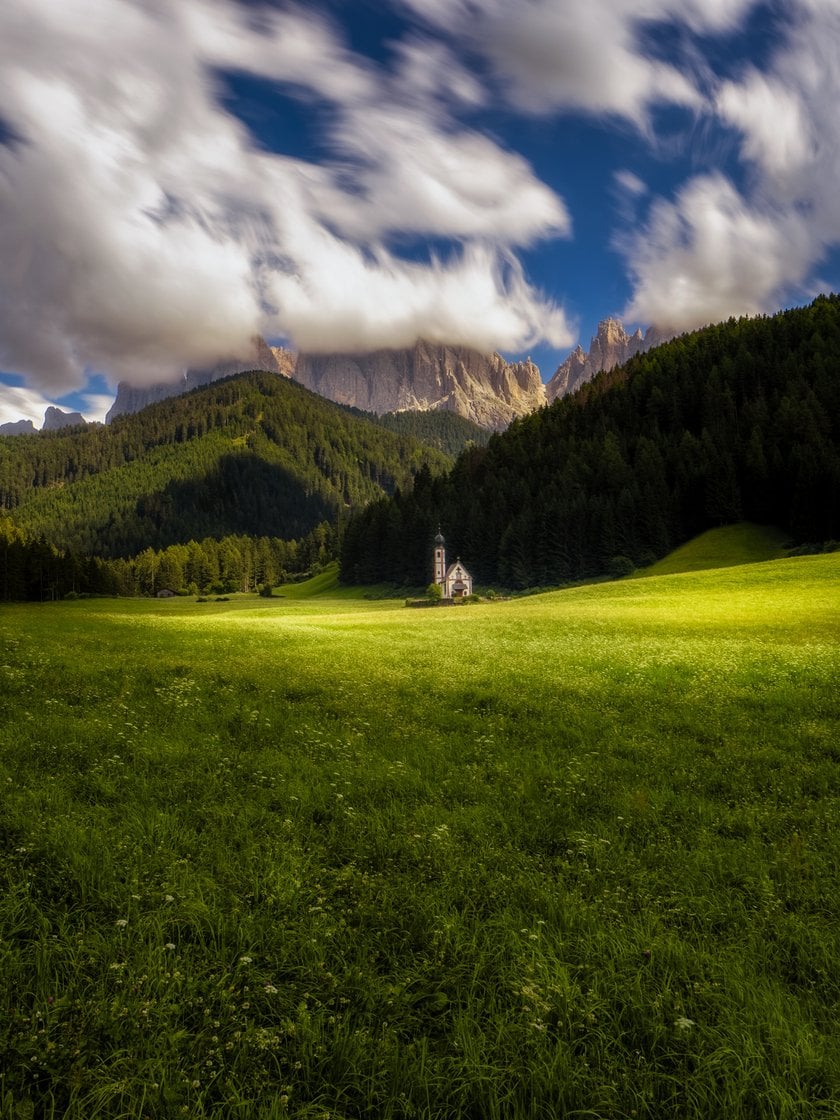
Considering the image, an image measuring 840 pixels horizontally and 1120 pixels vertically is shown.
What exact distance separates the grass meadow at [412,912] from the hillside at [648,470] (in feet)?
340

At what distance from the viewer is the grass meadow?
391 cm

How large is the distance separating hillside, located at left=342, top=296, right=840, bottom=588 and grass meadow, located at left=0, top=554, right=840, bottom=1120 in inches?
4082

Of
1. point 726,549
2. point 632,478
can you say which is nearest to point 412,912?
point 726,549

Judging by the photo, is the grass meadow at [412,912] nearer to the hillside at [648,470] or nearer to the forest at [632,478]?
the forest at [632,478]

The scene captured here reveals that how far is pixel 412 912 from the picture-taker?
593 cm

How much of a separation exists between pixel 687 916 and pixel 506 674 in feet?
46.0

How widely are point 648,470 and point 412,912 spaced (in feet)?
422

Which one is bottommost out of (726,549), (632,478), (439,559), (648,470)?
(726,549)

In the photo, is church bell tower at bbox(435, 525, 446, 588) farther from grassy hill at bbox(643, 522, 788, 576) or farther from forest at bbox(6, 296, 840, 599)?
grassy hill at bbox(643, 522, 788, 576)

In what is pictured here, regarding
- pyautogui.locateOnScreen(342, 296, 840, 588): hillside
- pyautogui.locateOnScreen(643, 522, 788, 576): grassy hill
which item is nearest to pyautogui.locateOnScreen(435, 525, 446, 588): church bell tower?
pyautogui.locateOnScreen(342, 296, 840, 588): hillside

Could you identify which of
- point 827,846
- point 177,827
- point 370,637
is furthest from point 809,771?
point 370,637

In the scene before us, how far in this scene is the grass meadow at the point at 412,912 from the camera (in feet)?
12.8

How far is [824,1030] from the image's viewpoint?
4.53 metres

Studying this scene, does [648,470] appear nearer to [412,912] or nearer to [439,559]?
[439,559]
